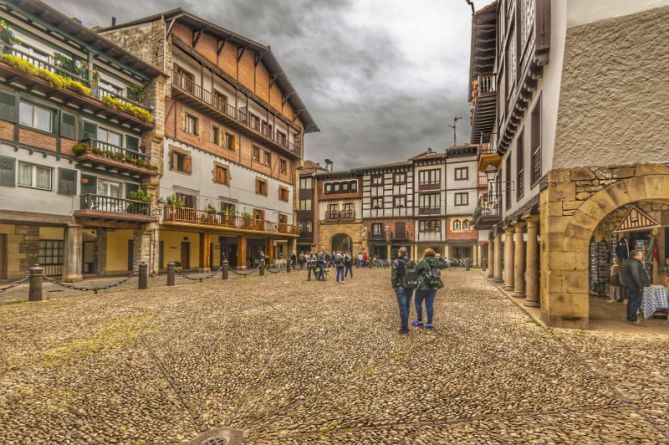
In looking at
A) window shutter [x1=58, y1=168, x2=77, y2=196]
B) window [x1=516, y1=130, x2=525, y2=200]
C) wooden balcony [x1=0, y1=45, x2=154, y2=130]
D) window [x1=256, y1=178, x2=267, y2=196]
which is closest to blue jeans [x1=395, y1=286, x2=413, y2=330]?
window [x1=516, y1=130, x2=525, y2=200]

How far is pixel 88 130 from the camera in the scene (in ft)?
60.7

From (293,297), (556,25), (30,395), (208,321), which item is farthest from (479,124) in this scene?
(30,395)

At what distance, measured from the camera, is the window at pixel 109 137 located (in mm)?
19250

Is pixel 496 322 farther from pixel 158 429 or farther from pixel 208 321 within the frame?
pixel 158 429

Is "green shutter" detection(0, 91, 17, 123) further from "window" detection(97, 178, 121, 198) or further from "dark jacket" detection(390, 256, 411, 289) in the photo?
"dark jacket" detection(390, 256, 411, 289)

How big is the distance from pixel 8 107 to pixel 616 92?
21.0 metres

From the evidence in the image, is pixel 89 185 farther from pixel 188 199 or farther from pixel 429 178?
pixel 429 178

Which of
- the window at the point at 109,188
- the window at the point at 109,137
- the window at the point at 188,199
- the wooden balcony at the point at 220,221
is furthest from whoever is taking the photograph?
the window at the point at 188,199

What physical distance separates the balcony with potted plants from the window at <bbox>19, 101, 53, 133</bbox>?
55.0 inches

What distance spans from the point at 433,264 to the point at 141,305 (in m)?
8.60

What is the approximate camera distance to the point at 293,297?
1275 cm

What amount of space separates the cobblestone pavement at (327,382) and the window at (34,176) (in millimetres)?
10565

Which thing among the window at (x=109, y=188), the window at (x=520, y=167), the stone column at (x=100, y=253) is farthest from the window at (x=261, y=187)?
the window at (x=520, y=167)

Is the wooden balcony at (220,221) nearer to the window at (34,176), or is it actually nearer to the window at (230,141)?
the window at (230,141)
